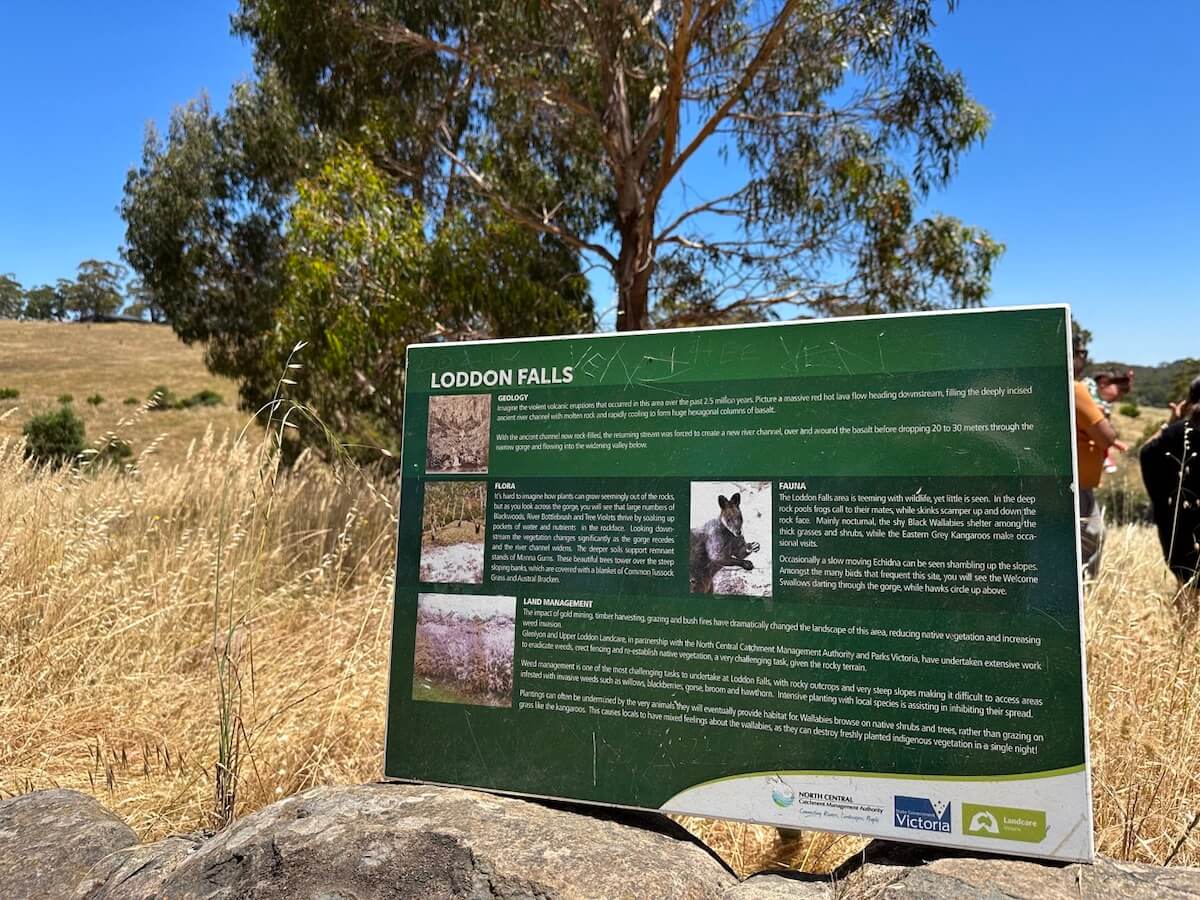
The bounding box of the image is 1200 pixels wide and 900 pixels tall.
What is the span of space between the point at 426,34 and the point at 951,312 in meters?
7.83

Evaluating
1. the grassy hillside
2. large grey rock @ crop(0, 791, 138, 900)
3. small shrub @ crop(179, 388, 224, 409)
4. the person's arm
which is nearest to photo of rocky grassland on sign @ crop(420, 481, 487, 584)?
large grey rock @ crop(0, 791, 138, 900)

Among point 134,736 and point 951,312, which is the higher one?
point 951,312

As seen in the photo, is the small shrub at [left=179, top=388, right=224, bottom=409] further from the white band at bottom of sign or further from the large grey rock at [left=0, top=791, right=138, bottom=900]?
the white band at bottom of sign

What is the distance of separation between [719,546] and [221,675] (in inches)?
59.4

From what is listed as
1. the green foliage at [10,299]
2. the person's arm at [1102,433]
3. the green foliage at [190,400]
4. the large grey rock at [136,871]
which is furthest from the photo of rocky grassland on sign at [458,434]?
the green foliage at [10,299]

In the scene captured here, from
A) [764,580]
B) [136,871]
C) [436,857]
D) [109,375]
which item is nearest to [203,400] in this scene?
[109,375]

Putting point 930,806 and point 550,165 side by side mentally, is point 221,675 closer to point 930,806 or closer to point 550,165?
point 930,806

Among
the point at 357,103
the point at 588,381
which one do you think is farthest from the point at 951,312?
the point at 357,103

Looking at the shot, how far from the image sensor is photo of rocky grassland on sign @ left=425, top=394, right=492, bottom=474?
95.7 inches

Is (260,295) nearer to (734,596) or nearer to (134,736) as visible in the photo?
(134,736)

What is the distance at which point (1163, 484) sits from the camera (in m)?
4.43

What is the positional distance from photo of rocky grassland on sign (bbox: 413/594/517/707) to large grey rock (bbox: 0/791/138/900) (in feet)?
3.16

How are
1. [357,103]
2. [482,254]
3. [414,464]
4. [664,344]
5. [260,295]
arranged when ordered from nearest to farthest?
[664,344]
[414,464]
[482,254]
[357,103]
[260,295]

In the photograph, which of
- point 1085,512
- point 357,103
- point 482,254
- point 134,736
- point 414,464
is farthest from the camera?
point 357,103
